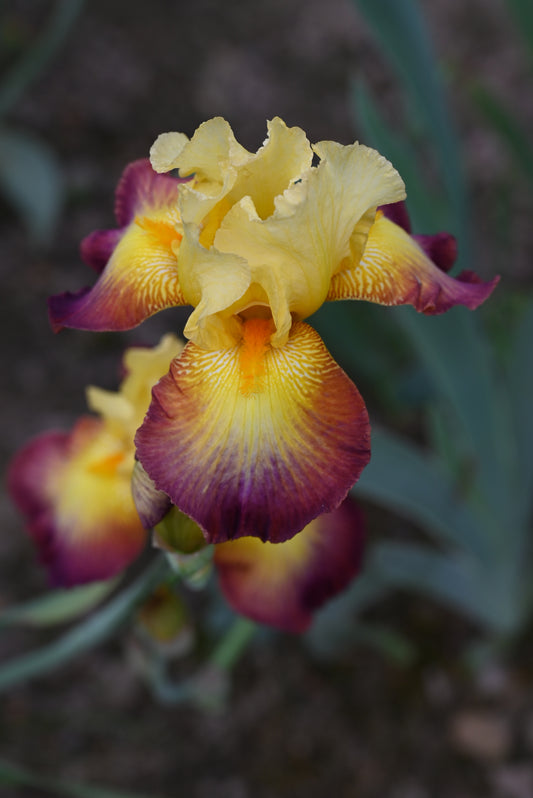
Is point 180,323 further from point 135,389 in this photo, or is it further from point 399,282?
point 399,282

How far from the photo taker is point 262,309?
601 mm

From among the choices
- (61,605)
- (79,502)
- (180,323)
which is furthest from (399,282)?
(180,323)

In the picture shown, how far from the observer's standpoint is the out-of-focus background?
140 centimetres

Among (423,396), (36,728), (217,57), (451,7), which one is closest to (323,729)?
(36,728)

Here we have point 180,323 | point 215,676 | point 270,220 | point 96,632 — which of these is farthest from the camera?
point 180,323

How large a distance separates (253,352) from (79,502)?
419 mm

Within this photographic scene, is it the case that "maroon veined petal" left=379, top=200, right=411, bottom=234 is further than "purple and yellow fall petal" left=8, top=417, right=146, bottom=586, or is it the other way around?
"purple and yellow fall petal" left=8, top=417, right=146, bottom=586

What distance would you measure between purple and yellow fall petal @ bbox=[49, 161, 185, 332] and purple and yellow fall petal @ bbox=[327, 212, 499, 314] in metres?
0.13

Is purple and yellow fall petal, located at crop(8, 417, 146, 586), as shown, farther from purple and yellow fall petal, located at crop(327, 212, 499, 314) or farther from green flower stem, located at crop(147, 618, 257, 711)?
purple and yellow fall petal, located at crop(327, 212, 499, 314)

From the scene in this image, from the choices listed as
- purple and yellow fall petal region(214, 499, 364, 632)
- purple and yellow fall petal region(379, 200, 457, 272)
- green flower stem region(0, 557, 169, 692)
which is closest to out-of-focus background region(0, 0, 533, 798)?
purple and yellow fall petal region(214, 499, 364, 632)

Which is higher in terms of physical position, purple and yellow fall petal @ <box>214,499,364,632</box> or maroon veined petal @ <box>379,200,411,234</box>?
maroon veined petal @ <box>379,200,411,234</box>

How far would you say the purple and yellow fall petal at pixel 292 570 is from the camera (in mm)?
813

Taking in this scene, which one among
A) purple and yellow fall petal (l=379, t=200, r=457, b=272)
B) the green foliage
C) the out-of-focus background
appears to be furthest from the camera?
the out-of-focus background

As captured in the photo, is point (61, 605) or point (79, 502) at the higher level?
point (79, 502)
